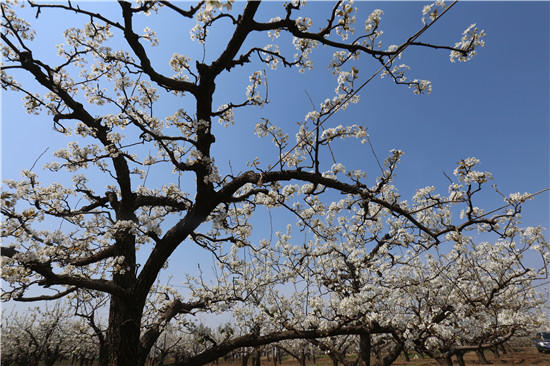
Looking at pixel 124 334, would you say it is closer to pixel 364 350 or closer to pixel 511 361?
pixel 364 350

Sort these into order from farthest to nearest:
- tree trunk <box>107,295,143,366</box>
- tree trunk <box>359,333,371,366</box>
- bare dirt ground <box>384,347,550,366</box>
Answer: bare dirt ground <box>384,347,550,366</box>, tree trunk <box>359,333,371,366</box>, tree trunk <box>107,295,143,366</box>

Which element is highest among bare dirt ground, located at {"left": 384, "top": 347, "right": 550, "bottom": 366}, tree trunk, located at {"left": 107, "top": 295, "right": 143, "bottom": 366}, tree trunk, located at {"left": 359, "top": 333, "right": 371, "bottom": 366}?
tree trunk, located at {"left": 107, "top": 295, "right": 143, "bottom": 366}

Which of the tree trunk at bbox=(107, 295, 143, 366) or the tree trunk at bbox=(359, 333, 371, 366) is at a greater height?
the tree trunk at bbox=(107, 295, 143, 366)

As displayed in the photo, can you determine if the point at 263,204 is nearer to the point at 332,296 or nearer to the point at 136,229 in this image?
the point at 136,229

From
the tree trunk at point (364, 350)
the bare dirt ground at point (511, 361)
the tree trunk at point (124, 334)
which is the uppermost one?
the tree trunk at point (124, 334)

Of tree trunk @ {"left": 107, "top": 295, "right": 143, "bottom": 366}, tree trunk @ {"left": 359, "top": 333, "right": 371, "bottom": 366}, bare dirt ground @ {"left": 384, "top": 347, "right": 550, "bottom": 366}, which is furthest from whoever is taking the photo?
bare dirt ground @ {"left": 384, "top": 347, "right": 550, "bottom": 366}

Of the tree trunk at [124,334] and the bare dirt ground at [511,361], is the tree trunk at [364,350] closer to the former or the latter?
the tree trunk at [124,334]

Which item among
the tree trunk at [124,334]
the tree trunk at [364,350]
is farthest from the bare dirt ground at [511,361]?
the tree trunk at [124,334]

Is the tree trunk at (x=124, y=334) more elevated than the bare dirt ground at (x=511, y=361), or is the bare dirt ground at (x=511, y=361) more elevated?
the tree trunk at (x=124, y=334)

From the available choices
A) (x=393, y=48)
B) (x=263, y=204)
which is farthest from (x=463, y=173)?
(x=263, y=204)

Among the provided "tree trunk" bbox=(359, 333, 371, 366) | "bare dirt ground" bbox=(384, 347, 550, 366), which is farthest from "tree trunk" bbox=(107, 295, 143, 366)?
"bare dirt ground" bbox=(384, 347, 550, 366)

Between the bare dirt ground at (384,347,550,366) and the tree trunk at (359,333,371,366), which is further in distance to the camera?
the bare dirt ground at (384,347,550,366)

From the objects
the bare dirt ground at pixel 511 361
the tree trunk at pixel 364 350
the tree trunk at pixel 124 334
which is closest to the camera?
the tree trunk at pixel 124 334

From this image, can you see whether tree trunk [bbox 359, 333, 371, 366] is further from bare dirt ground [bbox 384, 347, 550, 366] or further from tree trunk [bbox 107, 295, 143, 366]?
bare dirt ground [bbox 384, 347, 550, 366]
